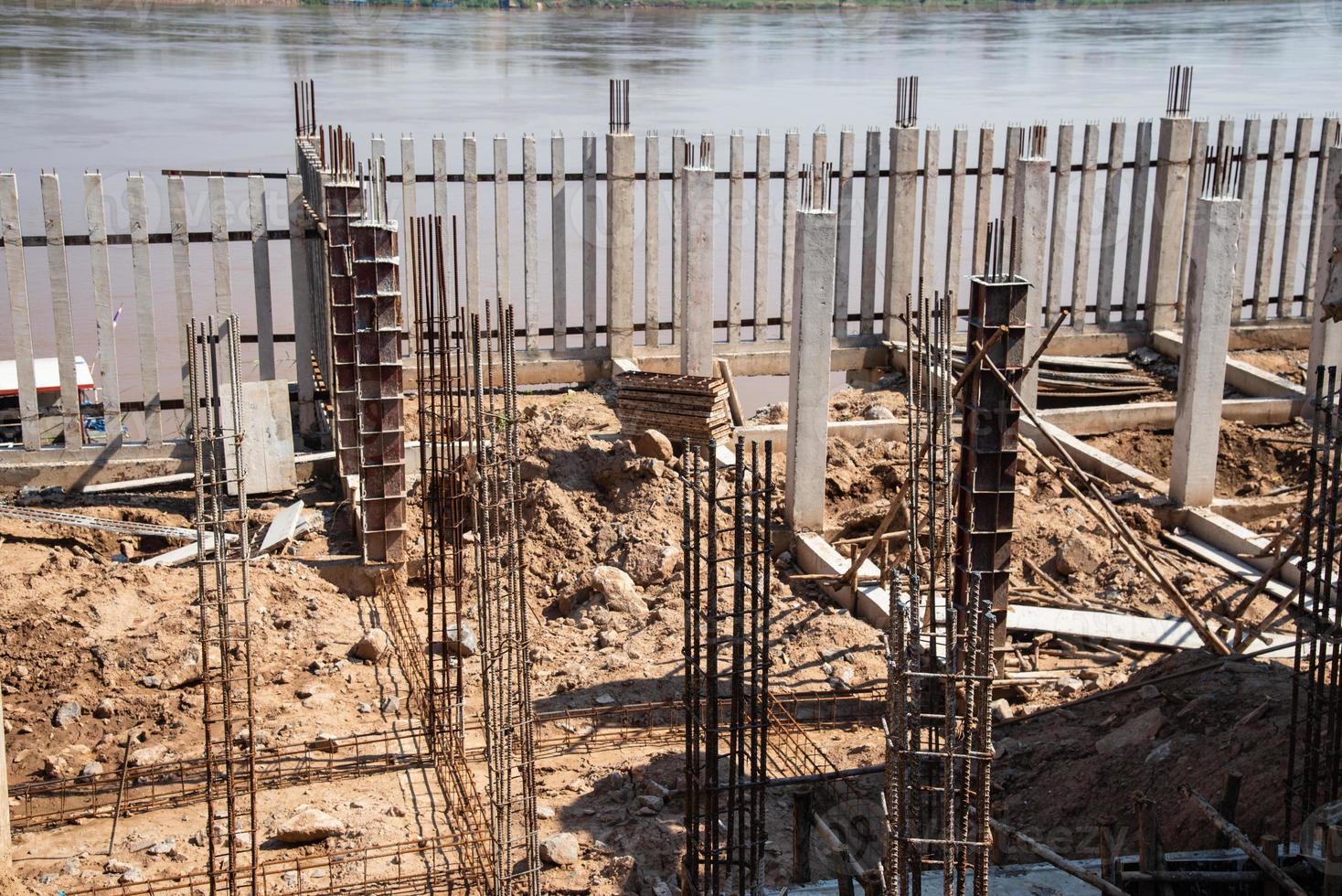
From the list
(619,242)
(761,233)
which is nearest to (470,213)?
(619,242)

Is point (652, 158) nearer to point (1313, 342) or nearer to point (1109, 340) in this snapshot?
point (1109, 340)

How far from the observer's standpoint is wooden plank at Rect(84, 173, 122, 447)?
12867 millimetres

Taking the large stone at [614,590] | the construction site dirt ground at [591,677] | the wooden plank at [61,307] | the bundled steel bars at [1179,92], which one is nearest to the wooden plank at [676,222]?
the construction site dirt ground at [591,677]

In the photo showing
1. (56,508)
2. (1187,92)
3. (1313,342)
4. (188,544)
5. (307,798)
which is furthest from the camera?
(1187,92)

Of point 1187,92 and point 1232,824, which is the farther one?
point 1187,92

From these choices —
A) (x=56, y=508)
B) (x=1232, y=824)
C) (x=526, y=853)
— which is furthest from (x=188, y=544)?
(x=1232, y=824)

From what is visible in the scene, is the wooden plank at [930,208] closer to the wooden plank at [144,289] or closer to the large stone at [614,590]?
the large stone at [614,590]

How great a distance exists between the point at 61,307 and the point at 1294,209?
1357 centimetres

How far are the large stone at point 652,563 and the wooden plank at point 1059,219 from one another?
6.71 meters

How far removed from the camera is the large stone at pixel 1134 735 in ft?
27.9

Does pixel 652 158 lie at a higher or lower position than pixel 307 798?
higher

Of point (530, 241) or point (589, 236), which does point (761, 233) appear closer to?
point (589, 236)

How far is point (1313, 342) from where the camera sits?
1509cm

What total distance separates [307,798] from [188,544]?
357 cm
